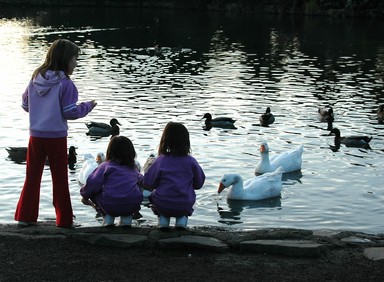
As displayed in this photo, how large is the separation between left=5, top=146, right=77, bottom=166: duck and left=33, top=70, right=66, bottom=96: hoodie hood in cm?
720

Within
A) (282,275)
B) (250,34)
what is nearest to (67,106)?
(282,275)

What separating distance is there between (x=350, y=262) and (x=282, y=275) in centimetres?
77

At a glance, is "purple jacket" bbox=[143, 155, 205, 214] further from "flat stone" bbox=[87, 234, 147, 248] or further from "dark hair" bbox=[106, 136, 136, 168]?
"flat stone" bbox=[87, 234, 147, 248]

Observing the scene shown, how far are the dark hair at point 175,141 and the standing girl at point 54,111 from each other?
0.88 m

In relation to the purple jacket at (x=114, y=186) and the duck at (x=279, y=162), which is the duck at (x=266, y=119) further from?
the purple jacket at (x=114, y=186)

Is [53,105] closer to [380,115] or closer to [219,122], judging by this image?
[219,122]

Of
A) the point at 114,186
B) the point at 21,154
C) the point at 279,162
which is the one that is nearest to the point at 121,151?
the point at 114,186

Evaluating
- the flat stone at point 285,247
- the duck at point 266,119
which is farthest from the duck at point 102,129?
the flat stone at point 285,247

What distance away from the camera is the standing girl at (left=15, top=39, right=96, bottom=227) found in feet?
26.5

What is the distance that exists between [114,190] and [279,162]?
7124 mm

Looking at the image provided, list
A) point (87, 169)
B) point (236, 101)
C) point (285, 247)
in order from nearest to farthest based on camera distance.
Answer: point (285, 247) → point (87, 169) → point (236, 101)

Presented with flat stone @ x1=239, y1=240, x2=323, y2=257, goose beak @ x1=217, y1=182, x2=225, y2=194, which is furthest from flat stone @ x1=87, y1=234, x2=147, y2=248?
goose beak @ x1=217, y1=182, x2=225, y2=194

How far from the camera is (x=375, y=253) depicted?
726 cm

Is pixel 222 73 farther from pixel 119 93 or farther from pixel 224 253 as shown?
pixel 224 253
